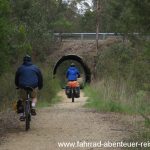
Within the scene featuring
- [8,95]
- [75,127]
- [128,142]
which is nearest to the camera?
[128,142]

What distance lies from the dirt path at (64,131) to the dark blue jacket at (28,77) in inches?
41.5

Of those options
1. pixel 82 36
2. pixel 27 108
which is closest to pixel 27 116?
pixel 27 108

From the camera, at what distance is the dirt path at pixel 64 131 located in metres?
10.1

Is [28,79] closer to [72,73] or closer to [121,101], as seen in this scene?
[121,101]

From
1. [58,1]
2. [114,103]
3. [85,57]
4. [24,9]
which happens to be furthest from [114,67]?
[58,1]

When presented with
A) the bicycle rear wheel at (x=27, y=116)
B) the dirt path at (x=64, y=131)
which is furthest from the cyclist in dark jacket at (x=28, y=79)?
the dirt path at (x=64, y=131)

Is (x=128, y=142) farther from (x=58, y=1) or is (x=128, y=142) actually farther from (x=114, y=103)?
(x=58, y=1)

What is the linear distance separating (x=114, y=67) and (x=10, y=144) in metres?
11.1

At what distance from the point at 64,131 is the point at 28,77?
1800 mm

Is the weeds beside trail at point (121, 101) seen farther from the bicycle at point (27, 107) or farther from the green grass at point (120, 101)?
the bicycle at point (27, 107)

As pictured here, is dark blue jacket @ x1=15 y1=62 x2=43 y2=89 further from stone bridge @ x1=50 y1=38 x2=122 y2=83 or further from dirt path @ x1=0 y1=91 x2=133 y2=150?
stone bridge @ x1=50 y1=38 x2=122 y2=83

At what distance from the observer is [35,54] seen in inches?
1673

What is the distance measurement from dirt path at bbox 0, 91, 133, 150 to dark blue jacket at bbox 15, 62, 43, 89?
1.05 meters

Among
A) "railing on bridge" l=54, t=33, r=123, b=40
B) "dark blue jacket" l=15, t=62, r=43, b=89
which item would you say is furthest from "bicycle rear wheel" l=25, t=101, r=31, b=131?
"railing on bridge" l=54, t=33, r=123, b=40
